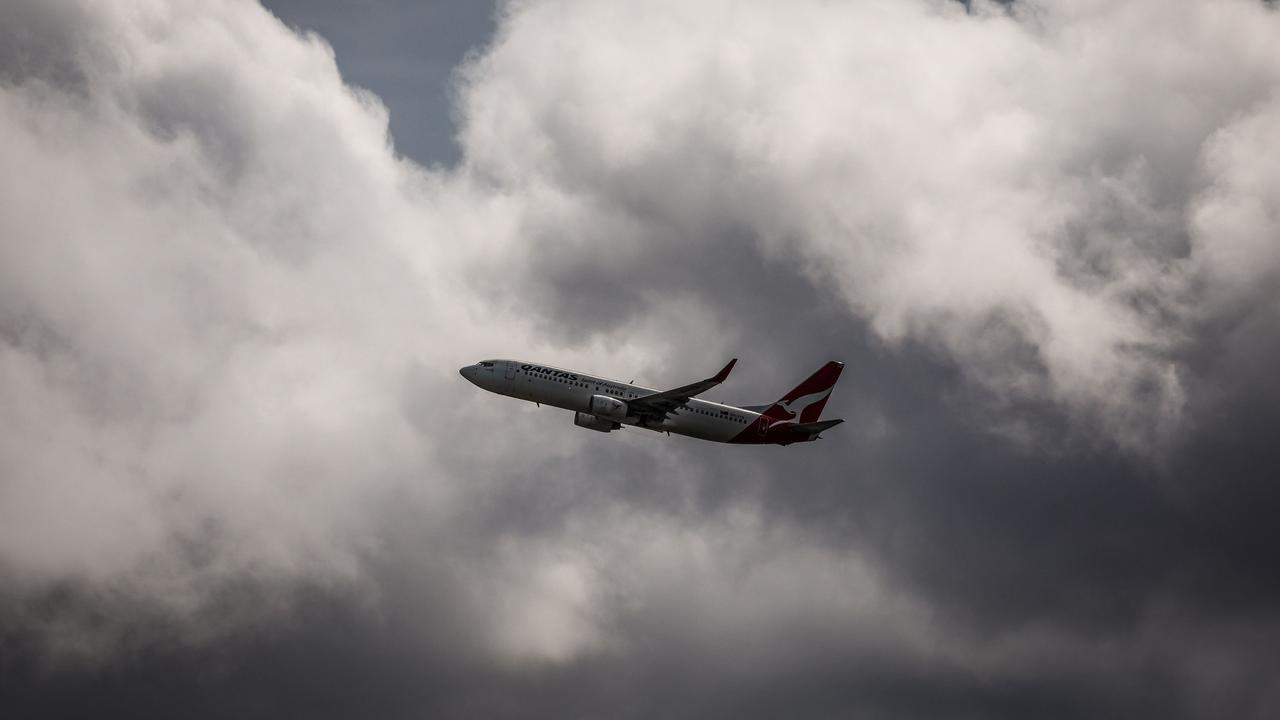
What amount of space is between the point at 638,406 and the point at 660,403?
8.58ft

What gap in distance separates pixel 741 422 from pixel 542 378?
26.9m

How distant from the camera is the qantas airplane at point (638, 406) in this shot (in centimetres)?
14200

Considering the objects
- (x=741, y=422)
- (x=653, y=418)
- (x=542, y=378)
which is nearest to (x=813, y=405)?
(x=741, y=422)

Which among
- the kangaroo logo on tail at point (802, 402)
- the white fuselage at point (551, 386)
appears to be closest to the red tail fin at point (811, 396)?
the kangaroo logo on tail at point (802, 402)

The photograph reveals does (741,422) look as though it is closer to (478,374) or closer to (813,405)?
(813,405)

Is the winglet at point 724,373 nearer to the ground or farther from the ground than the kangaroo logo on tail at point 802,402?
nearer to the ground

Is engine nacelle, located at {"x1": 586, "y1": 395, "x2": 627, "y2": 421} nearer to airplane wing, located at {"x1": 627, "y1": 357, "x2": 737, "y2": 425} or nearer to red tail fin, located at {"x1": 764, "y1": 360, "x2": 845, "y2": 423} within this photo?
airplane wing, located at {"x1": 627, "y1": 357, "x2": 737, "y2": 425}

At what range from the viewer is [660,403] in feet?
473

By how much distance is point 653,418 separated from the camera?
14675cm

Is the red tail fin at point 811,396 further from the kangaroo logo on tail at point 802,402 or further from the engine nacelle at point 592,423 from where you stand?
the engine nacelle at point 592,423

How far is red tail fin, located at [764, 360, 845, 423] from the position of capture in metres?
162

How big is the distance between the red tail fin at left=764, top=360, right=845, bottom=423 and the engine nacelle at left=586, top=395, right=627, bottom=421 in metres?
26.3

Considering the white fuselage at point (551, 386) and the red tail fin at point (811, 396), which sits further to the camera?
the red tail fin at point (811, 396)

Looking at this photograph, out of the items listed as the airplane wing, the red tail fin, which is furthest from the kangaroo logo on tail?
the airplane wing
